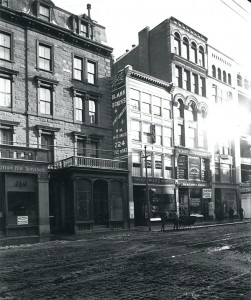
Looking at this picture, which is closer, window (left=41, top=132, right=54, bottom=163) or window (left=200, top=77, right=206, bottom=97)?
window (left=41, top=132, right=54, bottom=163)

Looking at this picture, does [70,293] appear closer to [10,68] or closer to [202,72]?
[10,68]

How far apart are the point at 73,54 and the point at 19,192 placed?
43.2 ft

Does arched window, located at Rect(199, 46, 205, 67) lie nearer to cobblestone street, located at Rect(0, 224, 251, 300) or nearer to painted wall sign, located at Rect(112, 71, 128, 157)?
painted wall sign, located at Rect(112, 71, 128, 157)

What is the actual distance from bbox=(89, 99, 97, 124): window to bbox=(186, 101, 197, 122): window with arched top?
12.8 meters

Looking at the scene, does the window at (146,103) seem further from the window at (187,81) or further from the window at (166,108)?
the window at (187,81)

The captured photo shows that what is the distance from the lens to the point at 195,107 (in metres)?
41.5

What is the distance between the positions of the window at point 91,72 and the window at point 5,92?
787cm

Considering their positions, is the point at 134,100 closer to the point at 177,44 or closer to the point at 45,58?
the point at 45,58

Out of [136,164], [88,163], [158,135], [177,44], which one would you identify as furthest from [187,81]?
[88,163]

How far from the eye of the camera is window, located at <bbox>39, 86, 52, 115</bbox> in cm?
2808

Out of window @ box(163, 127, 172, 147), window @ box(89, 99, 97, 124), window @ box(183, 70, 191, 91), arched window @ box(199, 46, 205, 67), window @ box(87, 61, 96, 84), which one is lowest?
window @ box(163, 127, 172, 147)

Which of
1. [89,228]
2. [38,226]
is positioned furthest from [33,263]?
[89,228]

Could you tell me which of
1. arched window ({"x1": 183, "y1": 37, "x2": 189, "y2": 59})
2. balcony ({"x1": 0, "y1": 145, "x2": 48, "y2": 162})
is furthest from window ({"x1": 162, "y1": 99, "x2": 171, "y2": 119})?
balcony ({"x1": 0, "y1": 145, "x2": 48, "y2": 162})

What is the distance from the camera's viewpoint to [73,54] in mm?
30734
